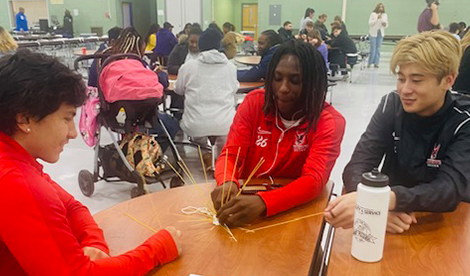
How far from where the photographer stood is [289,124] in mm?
1751

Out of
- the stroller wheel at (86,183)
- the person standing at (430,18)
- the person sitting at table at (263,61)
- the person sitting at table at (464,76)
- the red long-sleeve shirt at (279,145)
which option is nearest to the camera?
the red long-sleeve shirt at (279,145)

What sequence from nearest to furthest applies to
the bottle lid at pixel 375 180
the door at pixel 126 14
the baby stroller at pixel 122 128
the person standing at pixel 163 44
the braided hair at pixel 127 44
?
1. the bottle lid at pixel 375 180
2. the baby stroller at pixel 122 128
3. the braided hair at pixel 127 44
4. the person standing at pixel 163 44
5. the door at pixel 126 14

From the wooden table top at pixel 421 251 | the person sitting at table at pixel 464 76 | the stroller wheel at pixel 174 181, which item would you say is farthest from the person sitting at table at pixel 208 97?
the wooden table top at pixel 421 251

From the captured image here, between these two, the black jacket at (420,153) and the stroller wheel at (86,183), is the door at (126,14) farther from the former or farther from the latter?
the black jacket at (420,153)

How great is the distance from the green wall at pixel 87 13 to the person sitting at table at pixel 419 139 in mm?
13971

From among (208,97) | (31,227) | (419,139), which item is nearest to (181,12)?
(208,97)

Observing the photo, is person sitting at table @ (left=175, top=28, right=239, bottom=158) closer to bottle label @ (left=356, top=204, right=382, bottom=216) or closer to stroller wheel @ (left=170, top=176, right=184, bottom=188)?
stroller wheel @ (left=170, top=176, right=184, bottom=188)

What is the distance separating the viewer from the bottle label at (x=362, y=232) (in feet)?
3.34

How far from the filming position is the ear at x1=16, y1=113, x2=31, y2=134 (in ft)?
2.96

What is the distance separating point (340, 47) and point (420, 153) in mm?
7050

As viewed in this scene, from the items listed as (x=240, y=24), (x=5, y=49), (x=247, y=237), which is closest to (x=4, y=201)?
(x=247, y=237)

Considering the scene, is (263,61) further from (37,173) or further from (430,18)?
(430,18)

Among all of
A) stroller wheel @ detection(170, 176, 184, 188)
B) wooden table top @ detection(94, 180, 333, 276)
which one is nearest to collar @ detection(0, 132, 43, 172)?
wooden table top @ detection(94, 180, 333, 276)

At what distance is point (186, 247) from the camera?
117cm
